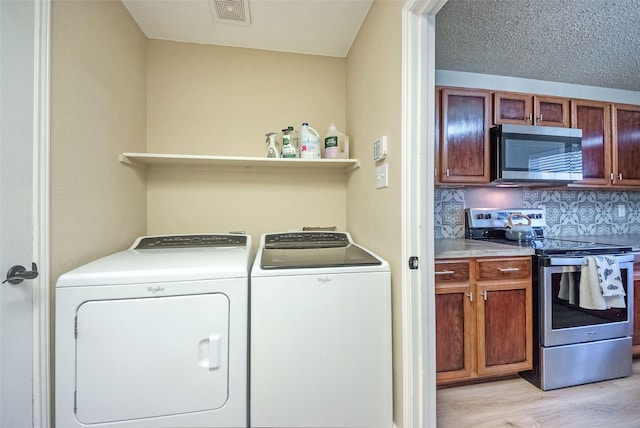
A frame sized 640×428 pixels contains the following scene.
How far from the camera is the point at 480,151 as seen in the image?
204cm

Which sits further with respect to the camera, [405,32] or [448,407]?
[448,407]

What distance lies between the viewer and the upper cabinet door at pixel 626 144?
2303 millimetres

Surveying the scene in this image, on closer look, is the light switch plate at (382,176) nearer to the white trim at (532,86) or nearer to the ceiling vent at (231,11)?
the ceiling vent at (231,11)

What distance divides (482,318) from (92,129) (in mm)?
2478

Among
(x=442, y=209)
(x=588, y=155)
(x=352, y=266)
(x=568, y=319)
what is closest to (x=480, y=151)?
(x=442, y=209)

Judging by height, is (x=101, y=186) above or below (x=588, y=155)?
below

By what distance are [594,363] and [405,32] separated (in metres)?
2.44

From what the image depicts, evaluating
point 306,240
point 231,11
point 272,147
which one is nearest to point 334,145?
point 272,147

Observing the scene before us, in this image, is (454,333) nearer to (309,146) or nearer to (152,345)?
(309,146)

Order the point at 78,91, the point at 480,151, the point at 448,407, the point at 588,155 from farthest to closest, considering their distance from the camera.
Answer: the point at 588,155
the point at 480,151
the point at 448,407
the point at 78,91

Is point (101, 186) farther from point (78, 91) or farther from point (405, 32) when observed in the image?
point (405, 32)

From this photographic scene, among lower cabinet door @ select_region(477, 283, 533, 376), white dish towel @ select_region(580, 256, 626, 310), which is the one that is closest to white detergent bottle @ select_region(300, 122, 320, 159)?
lower cabinet door @ select_region(477, 283, 533, 376)

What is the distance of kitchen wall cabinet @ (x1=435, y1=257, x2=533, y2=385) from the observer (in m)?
1.64

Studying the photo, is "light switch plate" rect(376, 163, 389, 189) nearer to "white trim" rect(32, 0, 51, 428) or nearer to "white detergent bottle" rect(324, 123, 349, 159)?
"white detergent bottle" rect(324, 123, 349, 159)
